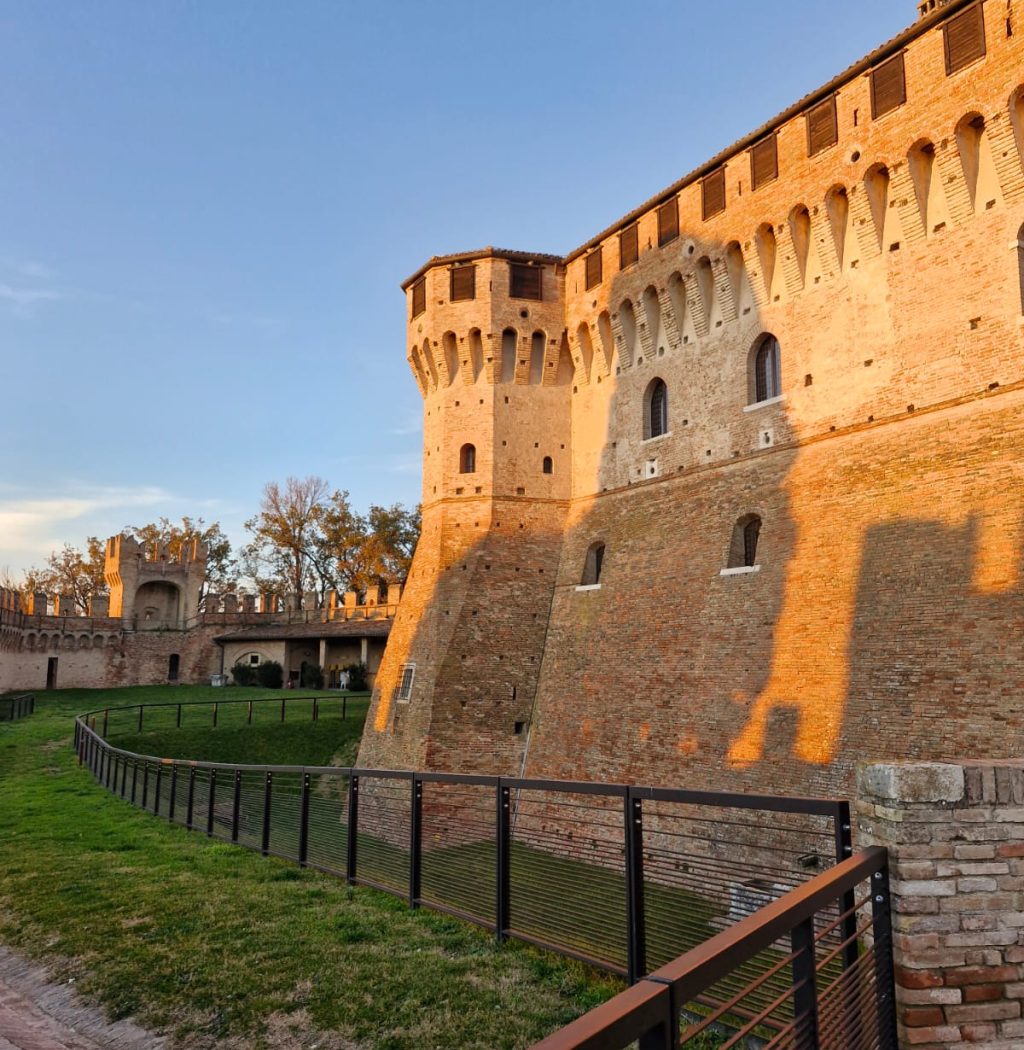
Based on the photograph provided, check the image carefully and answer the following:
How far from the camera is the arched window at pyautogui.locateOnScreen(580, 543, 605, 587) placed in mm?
20078

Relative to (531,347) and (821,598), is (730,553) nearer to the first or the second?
(821,598)

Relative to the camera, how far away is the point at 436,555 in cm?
2108

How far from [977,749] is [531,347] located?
552 inches

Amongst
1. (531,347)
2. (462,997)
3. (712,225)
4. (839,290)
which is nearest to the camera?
(462,997)

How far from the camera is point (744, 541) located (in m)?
16.4

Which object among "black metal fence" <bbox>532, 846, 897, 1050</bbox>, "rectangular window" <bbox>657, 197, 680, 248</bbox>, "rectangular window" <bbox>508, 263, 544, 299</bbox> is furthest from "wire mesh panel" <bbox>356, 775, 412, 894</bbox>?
"rectangular window" <bbox>508, 263, 544, 299</bbox>

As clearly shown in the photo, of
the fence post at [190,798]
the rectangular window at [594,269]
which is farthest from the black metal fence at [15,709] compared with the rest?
the rectangular window at [594,269]

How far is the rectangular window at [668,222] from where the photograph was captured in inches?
733

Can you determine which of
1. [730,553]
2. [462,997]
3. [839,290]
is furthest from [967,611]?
[462,997]

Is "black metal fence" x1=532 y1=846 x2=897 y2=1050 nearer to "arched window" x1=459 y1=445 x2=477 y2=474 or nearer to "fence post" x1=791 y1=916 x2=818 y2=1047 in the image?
"fence post" x1=791 y1=916 x2=818 y2=1047

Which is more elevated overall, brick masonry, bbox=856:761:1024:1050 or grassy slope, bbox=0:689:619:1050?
brick masonry, bbox=856:761:1024:1050

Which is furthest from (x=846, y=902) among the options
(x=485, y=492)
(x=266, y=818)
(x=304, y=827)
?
(x=485, y=492)

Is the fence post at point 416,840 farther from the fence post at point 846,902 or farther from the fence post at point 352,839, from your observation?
the fence post at point 846,902

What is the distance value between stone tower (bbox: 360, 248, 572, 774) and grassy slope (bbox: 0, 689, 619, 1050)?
32.6ft
